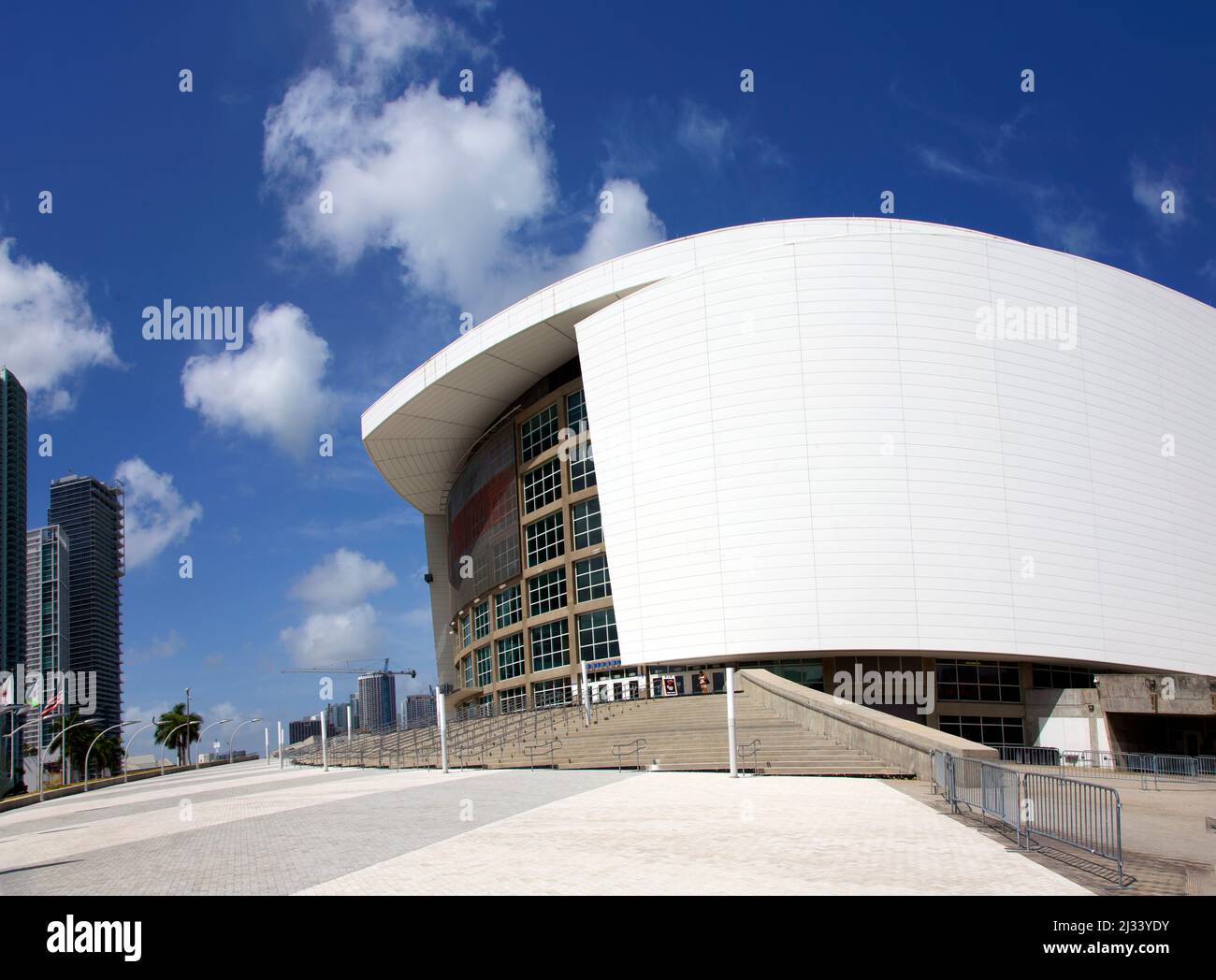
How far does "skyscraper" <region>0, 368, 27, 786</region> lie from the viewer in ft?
454

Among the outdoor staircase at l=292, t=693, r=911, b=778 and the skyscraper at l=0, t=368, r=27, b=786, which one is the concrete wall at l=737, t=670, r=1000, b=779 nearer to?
the outdoor staircase at l=292, t=693, r=911, b=778

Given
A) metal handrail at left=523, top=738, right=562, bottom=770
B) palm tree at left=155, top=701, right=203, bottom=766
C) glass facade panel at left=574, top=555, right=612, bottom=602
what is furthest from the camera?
palm tree at left=155, top=701, right=203, bottom=766

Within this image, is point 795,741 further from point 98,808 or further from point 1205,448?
point 1205,448

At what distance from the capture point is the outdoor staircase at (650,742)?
23531mm

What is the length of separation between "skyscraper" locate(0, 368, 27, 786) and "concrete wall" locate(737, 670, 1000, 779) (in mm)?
125604

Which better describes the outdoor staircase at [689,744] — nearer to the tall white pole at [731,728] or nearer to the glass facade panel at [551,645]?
the tall white pole at [731,728]

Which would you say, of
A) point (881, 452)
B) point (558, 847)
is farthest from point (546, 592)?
point (558, 847)

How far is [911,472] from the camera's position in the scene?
131ft

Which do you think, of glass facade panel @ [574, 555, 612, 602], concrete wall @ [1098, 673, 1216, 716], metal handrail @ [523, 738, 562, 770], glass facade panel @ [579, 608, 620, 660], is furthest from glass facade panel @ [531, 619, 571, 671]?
concrete wall @ [1098, 673, 1216, 716]

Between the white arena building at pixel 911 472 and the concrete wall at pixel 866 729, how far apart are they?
11826mm

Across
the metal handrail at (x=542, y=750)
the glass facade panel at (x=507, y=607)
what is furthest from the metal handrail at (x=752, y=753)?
the glass facade panel at (x=507, y=607)

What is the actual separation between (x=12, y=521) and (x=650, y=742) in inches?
6186
